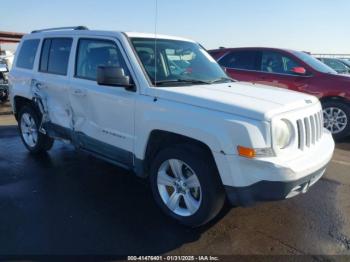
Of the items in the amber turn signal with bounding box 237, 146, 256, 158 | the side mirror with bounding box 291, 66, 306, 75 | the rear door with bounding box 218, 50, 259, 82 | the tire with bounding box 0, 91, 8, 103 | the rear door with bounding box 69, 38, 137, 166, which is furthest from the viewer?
the tire with bounding box 0, 91, 8, 103

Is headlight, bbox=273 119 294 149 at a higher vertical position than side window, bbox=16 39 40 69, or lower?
lower

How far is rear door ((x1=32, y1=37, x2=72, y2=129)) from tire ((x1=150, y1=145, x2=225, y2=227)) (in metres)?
1.78

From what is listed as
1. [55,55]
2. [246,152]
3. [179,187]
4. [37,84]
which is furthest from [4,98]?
[246,152]

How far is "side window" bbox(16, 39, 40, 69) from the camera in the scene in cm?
574

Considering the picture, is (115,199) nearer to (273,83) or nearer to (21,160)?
(21,160)

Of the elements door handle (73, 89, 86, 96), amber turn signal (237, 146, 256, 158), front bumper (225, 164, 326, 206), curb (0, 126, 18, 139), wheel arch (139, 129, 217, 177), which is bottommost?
curb (0, 126, 18, 139)

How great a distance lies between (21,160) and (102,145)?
210cm

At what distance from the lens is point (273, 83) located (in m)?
7.89

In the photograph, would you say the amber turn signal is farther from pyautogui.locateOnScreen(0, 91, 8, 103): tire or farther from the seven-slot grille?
pyautogui.locateOnScreen(0, 91, 8, 103): tire

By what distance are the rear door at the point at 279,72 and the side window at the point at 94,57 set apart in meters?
4.48

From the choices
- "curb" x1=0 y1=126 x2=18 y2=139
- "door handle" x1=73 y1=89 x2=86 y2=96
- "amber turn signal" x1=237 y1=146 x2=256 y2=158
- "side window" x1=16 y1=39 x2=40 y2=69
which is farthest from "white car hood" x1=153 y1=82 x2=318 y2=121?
"curb" x1=0 y1=126 x2=18 y2=139

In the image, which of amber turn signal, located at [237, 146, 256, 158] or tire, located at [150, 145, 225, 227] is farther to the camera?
tire, located at [150, 145, 225, 227]

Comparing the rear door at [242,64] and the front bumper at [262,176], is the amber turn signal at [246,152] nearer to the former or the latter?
the front bumper at [262,176]

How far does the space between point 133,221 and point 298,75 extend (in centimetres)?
534
